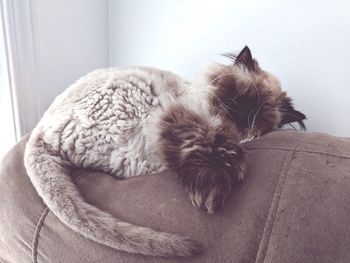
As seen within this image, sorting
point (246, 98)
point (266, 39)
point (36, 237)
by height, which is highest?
point (266, 39)

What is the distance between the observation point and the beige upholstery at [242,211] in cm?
50

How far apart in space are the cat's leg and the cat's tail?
3.3 inches

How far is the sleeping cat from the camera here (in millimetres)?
556

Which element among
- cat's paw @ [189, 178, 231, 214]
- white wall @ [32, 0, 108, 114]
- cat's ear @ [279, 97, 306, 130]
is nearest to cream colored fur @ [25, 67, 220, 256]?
cat's paw @ [189, 178, 231, 214]

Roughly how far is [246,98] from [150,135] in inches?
9.8

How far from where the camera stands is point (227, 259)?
0.52m

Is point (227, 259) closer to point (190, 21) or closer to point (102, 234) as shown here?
point (102, 234)

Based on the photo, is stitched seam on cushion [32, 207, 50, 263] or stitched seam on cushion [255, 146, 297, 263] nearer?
stitched seam on cushion [255, 146, 297, 263]

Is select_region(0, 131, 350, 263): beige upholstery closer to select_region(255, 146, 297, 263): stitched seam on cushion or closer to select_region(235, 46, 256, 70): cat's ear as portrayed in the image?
select_region(255, 146, 297, 263): stitched seam on cushion

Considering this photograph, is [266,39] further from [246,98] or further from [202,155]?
[202,155]

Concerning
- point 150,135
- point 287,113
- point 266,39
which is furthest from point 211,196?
point 266,39

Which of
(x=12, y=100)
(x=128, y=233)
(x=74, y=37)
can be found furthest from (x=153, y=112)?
(x=74, y=37)

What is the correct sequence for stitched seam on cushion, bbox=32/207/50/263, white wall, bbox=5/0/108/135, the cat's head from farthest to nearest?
white wall, bbox=5/0/108/135 < the cat's head < stitched seam on cushion, bbox=32/207/50/263

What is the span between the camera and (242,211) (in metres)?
0.55
